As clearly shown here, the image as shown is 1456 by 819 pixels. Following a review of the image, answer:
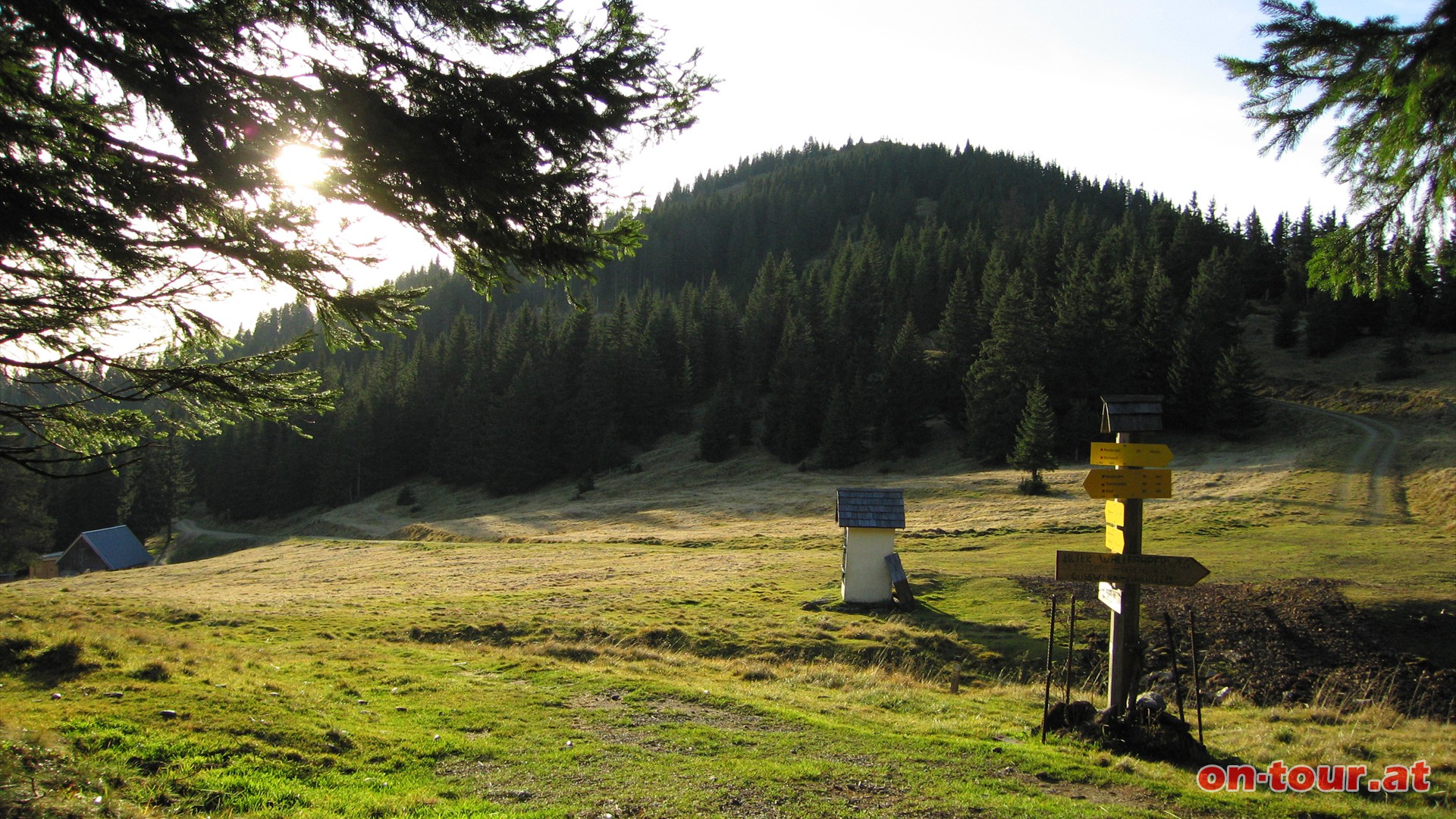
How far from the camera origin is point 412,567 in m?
32.8

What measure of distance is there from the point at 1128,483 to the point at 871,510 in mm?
13690

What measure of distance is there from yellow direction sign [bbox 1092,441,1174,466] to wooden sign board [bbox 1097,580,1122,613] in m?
1.50

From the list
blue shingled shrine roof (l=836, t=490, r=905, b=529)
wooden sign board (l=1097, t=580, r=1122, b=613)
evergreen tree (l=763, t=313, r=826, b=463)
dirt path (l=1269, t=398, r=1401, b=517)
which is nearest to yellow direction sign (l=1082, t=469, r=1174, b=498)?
wooden sign board (l=1097, t=580, r=1122, b=613)

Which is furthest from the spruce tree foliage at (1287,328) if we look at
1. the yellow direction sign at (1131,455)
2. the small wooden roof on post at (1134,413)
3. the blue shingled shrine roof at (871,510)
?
the yellow direction sign at (1131,455)

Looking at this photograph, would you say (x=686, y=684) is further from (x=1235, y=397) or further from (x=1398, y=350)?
(x=1398, y=350)

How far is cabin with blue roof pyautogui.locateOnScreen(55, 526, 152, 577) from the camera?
175ft

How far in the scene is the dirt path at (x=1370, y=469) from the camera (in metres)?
32.8

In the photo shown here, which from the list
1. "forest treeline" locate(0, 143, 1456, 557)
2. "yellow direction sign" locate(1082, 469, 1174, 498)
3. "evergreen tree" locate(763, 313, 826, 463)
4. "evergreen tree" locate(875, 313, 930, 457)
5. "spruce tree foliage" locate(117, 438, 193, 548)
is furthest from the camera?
"spruce tree foliage" locate(117, 438, 193, 548)

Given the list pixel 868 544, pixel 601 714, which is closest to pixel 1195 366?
pixel 868 544

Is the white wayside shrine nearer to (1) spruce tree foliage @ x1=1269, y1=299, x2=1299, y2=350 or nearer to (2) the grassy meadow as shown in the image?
(2) the grassy meadow

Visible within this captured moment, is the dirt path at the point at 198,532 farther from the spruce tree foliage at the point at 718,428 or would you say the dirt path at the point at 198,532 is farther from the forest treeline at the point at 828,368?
the spruce tree foliage at the point at 718,428

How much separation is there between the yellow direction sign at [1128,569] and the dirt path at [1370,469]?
30.5m

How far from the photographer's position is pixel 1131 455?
8.98m

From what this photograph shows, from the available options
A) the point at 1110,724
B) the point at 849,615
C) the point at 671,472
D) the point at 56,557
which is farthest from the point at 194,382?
the point at 56,557
